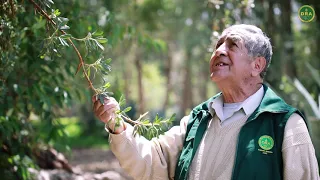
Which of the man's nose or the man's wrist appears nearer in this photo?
the man's wrist

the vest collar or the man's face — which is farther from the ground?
the man's face

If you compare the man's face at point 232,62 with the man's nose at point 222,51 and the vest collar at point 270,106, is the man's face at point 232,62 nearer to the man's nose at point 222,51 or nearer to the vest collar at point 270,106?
the man's nose at point 222,51

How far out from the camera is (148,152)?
9.25ft

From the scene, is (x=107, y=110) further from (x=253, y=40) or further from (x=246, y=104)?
(x=253, y=40)

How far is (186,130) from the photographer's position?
2930mm

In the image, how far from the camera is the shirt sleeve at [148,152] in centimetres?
268

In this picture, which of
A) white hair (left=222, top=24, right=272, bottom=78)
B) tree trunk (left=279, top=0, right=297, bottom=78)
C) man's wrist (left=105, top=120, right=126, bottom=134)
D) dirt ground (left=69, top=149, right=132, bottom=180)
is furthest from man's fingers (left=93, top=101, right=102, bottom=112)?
dirt ground (left=69, top=149, right=132, bottom=180)

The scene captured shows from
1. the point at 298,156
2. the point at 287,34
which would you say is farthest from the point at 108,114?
the point at 287,34

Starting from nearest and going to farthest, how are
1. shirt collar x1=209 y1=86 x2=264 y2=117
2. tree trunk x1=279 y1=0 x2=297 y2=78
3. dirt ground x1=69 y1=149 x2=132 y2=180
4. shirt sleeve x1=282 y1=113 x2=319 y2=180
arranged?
shirt sleeve x1=282 y1=113 x2=319 y2=180, shirt collar x1=209 y1=86 x2=264 y2=117, tree trunk x1=279 y1=0 x2=297 y2=78, dirt ground x1=69 y1=149 x2=132 y2=180

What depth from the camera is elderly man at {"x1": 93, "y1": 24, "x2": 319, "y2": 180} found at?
247 centimetres

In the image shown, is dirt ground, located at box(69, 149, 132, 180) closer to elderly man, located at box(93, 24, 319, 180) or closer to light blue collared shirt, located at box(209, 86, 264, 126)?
elderly man, located at box(93, 24, 319, 180)

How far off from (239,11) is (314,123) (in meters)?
1.34

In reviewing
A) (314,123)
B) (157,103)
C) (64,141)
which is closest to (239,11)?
(314,123)

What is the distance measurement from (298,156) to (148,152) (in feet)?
2.76
